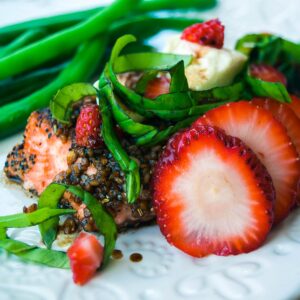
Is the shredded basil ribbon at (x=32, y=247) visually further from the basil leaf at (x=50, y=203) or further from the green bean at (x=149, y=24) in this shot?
the green bean at (x=149, y=24)

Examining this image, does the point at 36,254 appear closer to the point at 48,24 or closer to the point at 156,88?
the point at 156,88

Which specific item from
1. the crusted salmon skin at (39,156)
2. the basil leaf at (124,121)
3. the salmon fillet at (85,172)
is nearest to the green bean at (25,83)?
the crusted salmon skin at (39,156)

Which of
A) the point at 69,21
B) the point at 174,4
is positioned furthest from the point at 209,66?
the point at 174,4

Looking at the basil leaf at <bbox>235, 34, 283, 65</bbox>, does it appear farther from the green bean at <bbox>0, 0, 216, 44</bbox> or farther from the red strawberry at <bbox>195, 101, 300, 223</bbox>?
the red strawberry at <bbox>195, 101, 300, 223</bbox>

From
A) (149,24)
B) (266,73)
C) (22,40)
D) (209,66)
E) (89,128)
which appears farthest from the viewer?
(149,24)

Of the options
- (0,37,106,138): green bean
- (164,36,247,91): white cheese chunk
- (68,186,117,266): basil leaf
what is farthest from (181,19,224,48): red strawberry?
(68,186,117,266): basil leaf

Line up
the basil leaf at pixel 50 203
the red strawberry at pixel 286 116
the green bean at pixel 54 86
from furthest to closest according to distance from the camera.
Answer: the green bean at pixel 54 86
the red strawberry at pixel 286 116
the basil leaf at pixel 50 203
